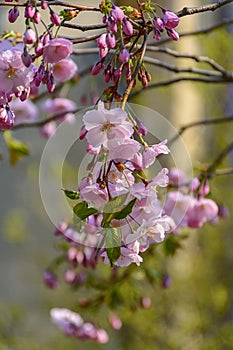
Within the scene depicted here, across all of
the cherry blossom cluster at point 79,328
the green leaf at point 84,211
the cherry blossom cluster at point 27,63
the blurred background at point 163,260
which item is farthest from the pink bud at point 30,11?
the blurred background at point 163,260

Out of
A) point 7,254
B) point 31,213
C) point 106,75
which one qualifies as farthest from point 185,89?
point 106,75

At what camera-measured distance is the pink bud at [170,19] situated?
3.22ft

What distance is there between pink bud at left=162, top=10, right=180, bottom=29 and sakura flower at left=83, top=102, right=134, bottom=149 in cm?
18

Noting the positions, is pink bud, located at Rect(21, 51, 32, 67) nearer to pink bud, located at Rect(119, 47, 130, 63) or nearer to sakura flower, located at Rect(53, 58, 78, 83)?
pink bud, located at Rect(119, 47, 130, 63)

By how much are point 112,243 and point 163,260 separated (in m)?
2.61

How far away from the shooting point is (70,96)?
4387 mm

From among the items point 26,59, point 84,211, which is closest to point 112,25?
point 26,59

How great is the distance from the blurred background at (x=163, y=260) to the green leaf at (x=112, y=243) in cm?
188

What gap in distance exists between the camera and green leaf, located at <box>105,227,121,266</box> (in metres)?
0.90

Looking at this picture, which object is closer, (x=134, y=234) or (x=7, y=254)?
(x=134, y=234)

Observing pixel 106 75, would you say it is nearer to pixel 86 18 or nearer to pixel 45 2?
pixel 45 2

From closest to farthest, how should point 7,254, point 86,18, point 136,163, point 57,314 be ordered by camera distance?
point 136,163, point 57,314, point 86,18, point 7,254

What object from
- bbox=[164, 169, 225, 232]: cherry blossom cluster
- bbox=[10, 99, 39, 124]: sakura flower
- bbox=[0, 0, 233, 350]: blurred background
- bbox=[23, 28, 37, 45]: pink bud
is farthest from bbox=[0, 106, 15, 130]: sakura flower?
bbox=[0, 0, 233, 350]: blurred background

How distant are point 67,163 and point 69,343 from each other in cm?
103
